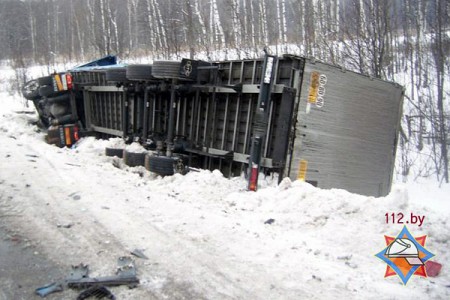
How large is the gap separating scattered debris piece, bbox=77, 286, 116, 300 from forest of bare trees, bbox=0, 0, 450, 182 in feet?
37.1

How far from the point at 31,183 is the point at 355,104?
566cm

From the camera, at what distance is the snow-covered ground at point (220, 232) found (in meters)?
3.11

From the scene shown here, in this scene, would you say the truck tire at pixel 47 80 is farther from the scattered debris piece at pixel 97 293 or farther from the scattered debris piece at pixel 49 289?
the scattered debris piece at pixel 97 293

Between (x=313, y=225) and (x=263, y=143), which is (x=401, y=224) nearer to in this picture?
(x=313, y=225)

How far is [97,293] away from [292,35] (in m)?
23.3

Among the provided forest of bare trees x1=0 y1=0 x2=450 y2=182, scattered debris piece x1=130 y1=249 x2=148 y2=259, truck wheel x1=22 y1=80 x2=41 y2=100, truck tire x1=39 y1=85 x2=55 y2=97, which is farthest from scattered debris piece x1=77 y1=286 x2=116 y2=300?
forest of bare trees x1=0 y1=0 x2=450 y2=182

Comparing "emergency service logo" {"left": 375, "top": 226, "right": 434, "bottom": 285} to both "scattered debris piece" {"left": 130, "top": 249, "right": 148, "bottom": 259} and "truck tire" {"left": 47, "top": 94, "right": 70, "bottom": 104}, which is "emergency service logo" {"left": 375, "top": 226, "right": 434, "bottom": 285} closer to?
"scattered debris piece" {"left": 130, "top": 249, "right": 148, "bottom": 259}

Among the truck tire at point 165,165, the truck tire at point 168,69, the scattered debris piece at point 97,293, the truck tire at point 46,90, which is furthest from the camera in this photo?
the truck tire at point 46,90

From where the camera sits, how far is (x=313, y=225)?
439cm

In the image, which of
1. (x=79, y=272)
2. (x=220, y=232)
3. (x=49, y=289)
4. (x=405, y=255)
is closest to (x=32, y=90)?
(x=220, y=232)

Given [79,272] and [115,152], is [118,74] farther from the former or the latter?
[79,272]

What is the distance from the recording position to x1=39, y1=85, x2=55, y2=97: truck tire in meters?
10.9

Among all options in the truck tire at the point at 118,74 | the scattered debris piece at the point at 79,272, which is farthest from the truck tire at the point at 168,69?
the scattered debris piece at the point at 79,272

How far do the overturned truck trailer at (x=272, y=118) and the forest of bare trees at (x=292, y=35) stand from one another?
5142 millimetres
